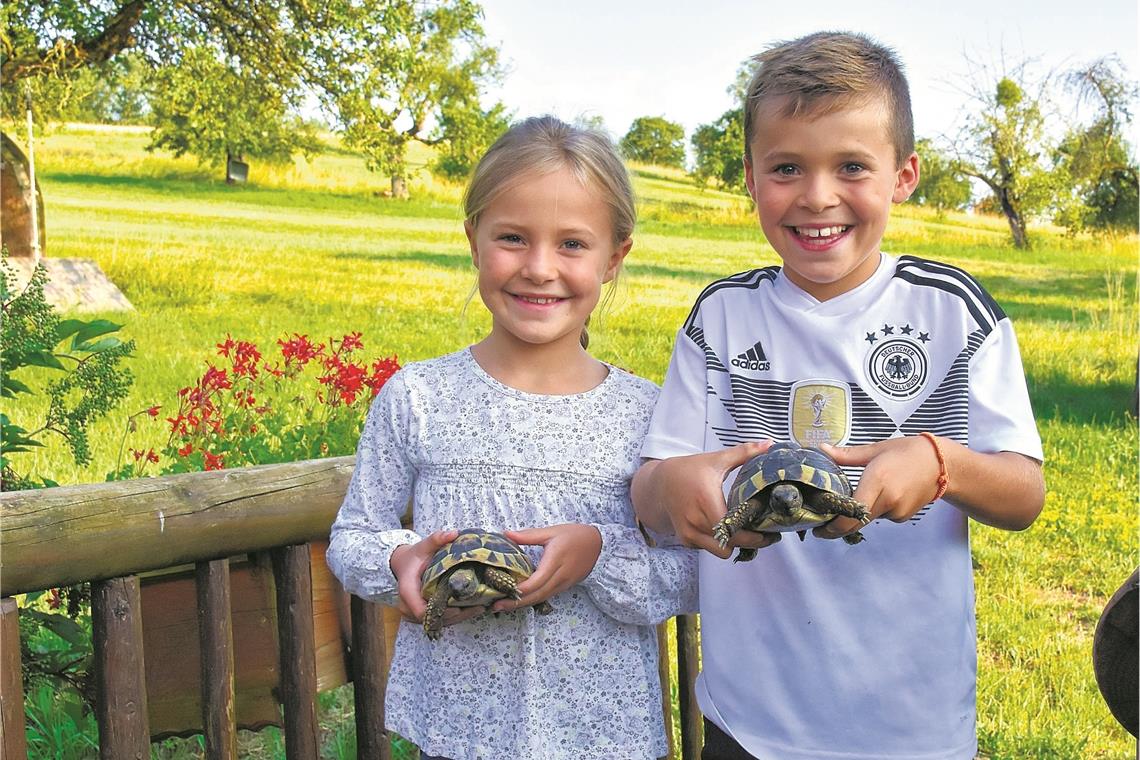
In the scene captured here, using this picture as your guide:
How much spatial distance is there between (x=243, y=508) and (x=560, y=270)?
0.84 meters

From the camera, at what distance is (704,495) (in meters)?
1.68

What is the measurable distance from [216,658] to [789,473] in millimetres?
1361

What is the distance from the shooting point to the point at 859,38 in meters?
1.88

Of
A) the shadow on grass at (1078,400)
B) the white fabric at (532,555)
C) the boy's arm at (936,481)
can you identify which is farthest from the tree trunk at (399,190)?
the boy's arm at (936,481)

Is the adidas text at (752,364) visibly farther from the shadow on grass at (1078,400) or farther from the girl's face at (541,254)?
the shadow on grass at (1078,400)

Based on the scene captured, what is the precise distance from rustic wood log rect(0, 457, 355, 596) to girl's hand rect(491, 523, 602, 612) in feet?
2.14

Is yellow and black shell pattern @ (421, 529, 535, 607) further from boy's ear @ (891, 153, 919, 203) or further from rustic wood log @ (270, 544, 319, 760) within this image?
boy's ear @ (891, 153, 919, 203)

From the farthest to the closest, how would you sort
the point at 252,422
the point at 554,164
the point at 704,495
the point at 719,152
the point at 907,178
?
the point at 719,152
the point at 252,422
the point at 554,164
the point at 907,178
the point at 704,495

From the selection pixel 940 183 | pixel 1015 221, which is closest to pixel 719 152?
pixel 940 183

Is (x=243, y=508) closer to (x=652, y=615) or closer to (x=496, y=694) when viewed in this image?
(x=496, y=694)

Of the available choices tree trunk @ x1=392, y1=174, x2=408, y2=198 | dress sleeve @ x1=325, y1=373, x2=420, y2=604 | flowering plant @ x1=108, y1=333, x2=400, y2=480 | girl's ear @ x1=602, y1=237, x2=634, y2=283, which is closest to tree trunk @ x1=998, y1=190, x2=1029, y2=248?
tree trunk @ x1=392, y1=174, x2=408, y2=198

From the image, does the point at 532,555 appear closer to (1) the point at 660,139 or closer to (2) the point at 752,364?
(2) the point at 752,364

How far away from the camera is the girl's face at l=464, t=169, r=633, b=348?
1.98 meters

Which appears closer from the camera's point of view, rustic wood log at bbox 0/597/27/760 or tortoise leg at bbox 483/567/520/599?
tortoise leg at bbox 483/567/520/599
